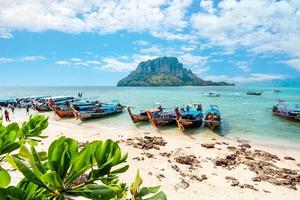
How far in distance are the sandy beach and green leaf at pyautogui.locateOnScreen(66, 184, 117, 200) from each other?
954 centimetres

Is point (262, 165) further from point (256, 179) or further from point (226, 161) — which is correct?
point (256, 179)

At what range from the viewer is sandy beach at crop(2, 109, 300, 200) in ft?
35.4

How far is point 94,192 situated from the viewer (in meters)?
1.12

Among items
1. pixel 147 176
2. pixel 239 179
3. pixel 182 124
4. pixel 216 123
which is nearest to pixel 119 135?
pixel 182 124

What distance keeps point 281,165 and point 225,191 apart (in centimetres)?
595

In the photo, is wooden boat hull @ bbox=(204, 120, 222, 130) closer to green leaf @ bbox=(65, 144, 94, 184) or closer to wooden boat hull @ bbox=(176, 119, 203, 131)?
wooden boat hull @ bbox=(176, 119, 203, 131)

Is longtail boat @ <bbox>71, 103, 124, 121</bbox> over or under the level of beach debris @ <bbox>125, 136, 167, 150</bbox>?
over

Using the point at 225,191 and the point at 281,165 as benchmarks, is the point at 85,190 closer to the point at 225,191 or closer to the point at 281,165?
the point at 225,191

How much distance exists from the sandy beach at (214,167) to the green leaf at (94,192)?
9540 mm

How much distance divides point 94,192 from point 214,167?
13.5 m

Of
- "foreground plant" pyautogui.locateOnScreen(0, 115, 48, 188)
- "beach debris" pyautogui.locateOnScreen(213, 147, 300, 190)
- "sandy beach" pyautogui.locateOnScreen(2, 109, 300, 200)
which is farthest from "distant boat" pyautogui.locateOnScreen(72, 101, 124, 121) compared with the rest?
"foreground plant" pyautogui.locateOnScreen(0, 115, 48, 188)

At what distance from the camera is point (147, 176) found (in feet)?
39.9

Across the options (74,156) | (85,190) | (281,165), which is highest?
(74,156)

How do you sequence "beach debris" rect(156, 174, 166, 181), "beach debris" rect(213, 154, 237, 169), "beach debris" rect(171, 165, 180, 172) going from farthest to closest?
"beach debris" rect(213, 154, 237, 169) → "beach debris" rect(171, 165, 180, 172) → "beach debris" rect(156, 174, 166, 181)
